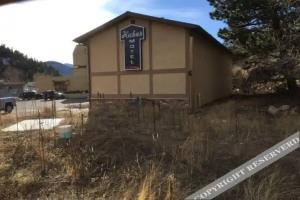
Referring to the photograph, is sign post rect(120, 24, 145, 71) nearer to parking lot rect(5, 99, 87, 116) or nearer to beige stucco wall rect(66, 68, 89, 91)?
parking lot rect(5, 99, 87, 116)

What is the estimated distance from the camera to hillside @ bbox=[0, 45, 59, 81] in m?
99.7

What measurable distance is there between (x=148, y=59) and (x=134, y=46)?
100 centimetres

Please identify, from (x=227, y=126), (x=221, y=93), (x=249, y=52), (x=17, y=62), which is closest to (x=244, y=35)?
(x=249, y=52)

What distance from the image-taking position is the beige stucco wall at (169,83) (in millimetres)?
22953

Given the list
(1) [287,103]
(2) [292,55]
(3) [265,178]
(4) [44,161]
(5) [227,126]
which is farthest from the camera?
(1) [287,103]

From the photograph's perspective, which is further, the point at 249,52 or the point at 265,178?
the point at 249,52

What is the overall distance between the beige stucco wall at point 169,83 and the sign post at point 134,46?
1.21m

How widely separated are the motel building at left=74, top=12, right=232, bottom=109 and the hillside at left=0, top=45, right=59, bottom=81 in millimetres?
76299

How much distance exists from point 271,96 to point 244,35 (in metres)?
4.11

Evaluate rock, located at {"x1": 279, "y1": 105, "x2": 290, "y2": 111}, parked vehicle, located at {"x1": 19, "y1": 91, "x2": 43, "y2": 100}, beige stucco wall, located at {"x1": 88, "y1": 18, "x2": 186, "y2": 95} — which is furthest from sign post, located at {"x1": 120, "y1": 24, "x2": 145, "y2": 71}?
parked vehicle, located at {"x1": 19, "y1": 91, "x2": 43, "y2": 100}

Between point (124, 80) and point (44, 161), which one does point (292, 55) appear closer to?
point (124, 80)

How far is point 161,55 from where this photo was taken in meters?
23.3

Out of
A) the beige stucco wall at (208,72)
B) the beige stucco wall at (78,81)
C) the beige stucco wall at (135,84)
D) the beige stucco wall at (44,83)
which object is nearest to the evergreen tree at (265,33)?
Result: the beige stucco wall at (208,72)

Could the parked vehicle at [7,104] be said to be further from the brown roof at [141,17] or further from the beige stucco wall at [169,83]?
the beige stucco wall at [169,83]
